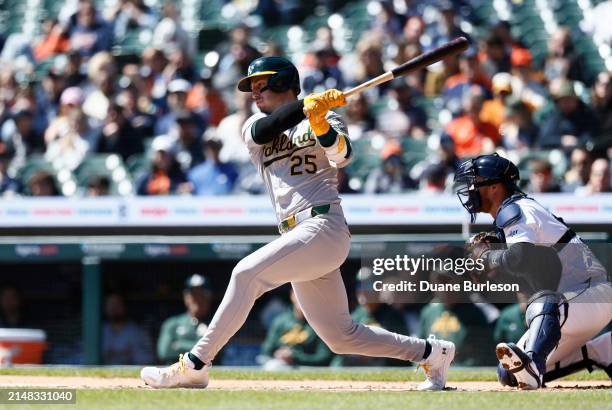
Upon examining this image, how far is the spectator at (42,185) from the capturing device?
10.7 m

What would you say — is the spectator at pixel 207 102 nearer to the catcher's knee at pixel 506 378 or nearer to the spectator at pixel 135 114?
the spectator at pixel 135 114

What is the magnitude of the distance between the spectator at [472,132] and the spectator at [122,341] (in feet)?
10.2

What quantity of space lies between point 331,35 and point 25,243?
4.02 meters

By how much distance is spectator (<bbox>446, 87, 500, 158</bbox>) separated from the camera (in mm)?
10523

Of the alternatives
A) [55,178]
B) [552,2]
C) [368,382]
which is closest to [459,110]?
[552,2]

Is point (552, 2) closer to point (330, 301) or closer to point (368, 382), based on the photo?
point (368, 382)

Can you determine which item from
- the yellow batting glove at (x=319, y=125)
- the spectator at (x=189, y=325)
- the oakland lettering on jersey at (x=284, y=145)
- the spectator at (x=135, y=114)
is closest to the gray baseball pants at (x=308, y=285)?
the oakland lettering on jersey at (x=284, y=145)

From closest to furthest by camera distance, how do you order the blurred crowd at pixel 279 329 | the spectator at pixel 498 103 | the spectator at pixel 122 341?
the blurred crowd at pixel 279 329 → the spectator at pixel 122 341 → the spectator at pixel 498 103

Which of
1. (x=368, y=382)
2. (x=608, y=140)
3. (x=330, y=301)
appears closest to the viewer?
(x=330, y=301)

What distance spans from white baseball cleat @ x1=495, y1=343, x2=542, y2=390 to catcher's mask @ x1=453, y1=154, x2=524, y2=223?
806mm

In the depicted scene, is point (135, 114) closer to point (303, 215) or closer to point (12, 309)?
point (12, 309)

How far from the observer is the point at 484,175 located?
5984 millimetres

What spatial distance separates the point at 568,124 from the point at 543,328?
5297 millimetres

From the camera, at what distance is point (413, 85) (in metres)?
11.6
